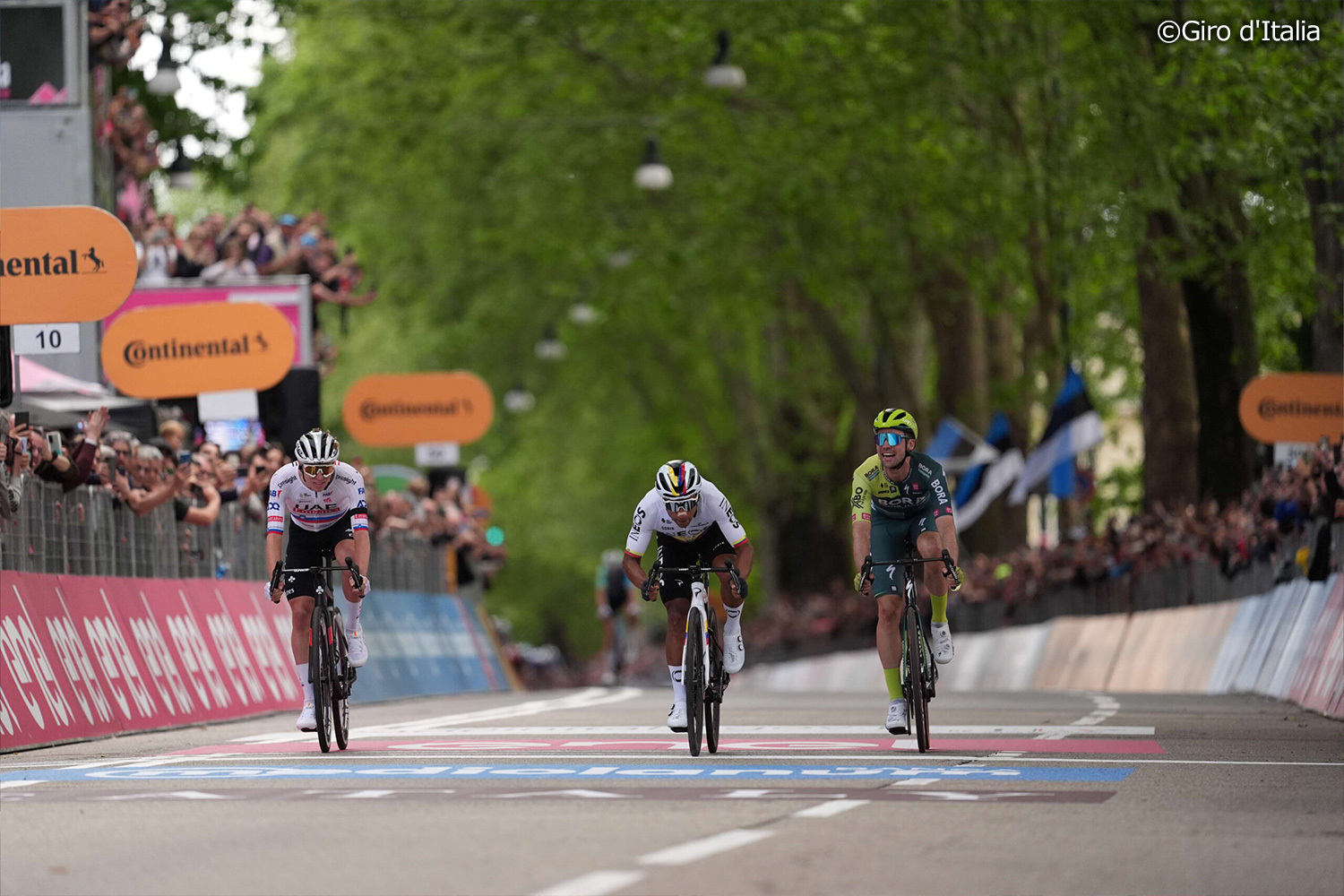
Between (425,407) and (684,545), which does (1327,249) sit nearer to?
(684,545)

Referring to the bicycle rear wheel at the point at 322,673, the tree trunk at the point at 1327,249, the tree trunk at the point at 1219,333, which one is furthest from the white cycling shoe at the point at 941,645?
the tree trunk at the point at 1219,333

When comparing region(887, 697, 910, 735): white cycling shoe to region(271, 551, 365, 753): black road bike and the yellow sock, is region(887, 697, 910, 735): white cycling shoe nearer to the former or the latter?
the yellow sock

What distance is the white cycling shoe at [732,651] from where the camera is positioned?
15438 millimetres

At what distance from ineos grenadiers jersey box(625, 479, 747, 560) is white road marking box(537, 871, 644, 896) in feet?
21.4

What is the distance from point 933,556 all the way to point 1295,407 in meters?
10.9

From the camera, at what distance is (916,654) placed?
14.6 metres

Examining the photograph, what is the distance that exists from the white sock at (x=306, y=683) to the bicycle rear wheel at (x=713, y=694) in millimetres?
2277

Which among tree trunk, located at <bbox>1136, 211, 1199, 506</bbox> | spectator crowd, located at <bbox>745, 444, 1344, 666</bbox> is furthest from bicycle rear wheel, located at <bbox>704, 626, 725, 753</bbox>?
tree trunk, located at <bbox>1136, 211, 1199, 506</bbox>

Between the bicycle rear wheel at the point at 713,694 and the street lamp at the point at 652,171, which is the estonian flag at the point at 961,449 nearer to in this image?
the street lamp at the point at 652,171

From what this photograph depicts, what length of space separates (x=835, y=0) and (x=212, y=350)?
45.7 feet

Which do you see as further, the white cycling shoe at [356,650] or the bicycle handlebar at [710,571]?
the white cycling shoe at [356,650]

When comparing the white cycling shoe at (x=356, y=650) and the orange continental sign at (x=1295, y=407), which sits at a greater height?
the orange continental sign at (x=1295, y=407)
